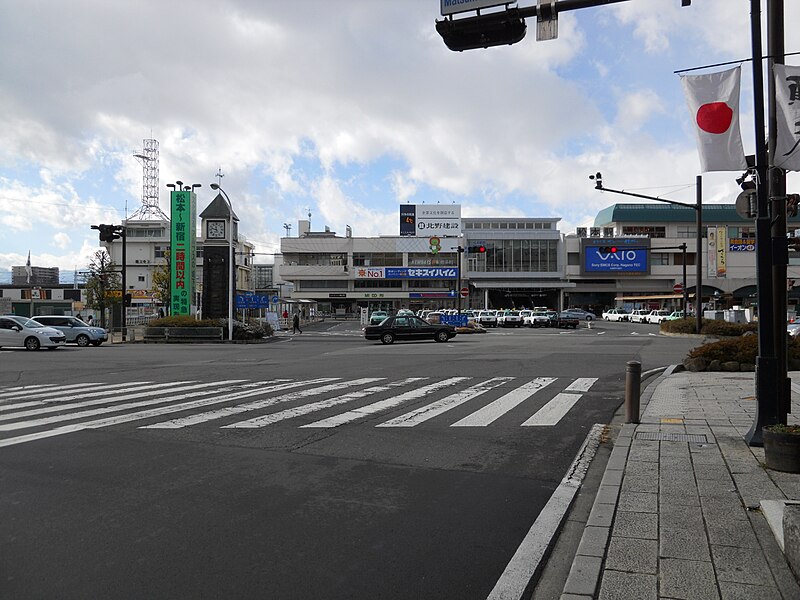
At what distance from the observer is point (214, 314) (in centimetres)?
3878

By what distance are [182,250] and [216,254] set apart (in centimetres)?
386

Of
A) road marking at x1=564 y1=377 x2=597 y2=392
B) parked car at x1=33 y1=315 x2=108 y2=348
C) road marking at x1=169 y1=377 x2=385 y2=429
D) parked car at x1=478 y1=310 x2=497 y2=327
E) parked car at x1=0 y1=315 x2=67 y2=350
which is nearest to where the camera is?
road marking at x1=169 y1=377 x2=385 y2=429

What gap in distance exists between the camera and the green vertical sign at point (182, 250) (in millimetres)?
40875

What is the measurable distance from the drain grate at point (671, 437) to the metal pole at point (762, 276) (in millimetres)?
569

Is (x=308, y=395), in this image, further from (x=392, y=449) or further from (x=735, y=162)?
(x=735, y=162)

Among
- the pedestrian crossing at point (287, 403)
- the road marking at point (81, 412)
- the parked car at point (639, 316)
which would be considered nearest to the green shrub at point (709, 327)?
the pedestrian crossing at point (287, 403)

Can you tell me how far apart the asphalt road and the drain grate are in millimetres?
858

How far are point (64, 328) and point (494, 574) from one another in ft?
111

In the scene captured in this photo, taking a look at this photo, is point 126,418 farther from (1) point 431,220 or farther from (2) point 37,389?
(1) point 431,220

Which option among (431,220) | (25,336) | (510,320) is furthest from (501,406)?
(431,220)

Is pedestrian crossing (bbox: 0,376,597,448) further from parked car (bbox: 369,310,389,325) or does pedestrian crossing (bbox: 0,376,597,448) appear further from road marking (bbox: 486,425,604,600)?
parked car (bbox: 369,310,389,325)

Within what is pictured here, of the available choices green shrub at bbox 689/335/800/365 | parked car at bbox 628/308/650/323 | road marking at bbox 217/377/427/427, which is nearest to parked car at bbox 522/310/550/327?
parked car at bbox 628/308/650/323

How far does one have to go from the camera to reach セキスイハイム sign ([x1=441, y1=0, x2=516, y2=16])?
317 inches

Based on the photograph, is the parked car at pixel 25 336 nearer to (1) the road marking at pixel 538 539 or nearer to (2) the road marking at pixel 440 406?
(2) the road marking at pixel 440 406
